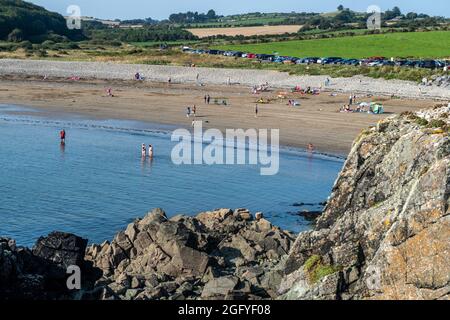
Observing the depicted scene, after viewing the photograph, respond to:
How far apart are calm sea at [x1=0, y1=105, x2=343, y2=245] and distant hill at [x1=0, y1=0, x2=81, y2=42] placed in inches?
3822

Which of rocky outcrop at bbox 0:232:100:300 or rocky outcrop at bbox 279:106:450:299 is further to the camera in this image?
rocky outcrop at bbox 0:232:100:300

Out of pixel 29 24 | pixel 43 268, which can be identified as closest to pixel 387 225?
pixel 43 268

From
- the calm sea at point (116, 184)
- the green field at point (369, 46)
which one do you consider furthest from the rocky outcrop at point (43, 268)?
the green field at point (369, 46)

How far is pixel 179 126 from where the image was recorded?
67812mm

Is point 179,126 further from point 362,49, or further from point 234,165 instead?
point 362,49

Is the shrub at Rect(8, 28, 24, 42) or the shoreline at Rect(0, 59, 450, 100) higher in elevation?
the shrub at Rect(8, 28, 24, 42)

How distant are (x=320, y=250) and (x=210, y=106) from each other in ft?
182

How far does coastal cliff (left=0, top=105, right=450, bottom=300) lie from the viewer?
19.7 m

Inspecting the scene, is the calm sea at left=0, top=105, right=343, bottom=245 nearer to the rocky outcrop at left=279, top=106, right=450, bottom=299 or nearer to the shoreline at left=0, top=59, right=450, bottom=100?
the rocky outcrop at left=279, top=106, right=450, bottom=299

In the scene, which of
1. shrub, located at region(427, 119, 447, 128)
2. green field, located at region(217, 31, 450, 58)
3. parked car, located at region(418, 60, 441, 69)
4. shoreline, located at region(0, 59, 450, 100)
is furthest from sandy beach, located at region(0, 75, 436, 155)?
green field, located at region(217, 31, 450, 58)

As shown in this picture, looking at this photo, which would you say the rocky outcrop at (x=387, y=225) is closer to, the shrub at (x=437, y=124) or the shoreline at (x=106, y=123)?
the shrub at (x=437, y=124)
